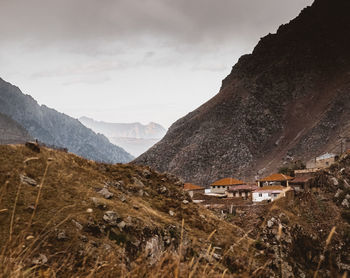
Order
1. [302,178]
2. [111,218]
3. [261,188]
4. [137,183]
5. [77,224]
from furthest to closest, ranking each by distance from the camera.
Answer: [302,178]
[261,188]
[137,183]
[111,218]
[77,224]

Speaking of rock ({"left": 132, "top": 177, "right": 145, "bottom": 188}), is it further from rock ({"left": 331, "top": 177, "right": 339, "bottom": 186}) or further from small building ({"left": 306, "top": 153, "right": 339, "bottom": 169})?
small building ({"left": 306, "top": 153, "right": 339, "bottom": 169})

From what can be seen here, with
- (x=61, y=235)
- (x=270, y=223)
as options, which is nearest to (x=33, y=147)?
(x=61, y=235)

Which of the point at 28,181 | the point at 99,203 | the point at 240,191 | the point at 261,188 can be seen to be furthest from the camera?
the point at 240,191

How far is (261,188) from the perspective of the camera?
7494 centimetres

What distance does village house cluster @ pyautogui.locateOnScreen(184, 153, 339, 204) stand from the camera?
233 ft

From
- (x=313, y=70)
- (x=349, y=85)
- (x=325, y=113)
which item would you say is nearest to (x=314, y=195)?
(x=325, y=113)

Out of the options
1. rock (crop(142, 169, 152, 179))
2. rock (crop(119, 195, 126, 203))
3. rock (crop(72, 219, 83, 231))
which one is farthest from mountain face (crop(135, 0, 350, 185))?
rock (crop(72, 219, 83, 231))

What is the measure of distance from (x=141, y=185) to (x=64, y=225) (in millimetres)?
14144

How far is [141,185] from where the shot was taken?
101 feet

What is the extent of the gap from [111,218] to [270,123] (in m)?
167

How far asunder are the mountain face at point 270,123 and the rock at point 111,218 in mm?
116215

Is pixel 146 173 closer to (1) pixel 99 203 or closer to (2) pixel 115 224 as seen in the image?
(1) pixel 99 203

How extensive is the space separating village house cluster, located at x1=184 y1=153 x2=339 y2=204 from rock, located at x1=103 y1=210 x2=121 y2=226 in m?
43.9

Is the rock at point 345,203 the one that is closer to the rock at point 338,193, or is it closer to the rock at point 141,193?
the rock at point 338,193
